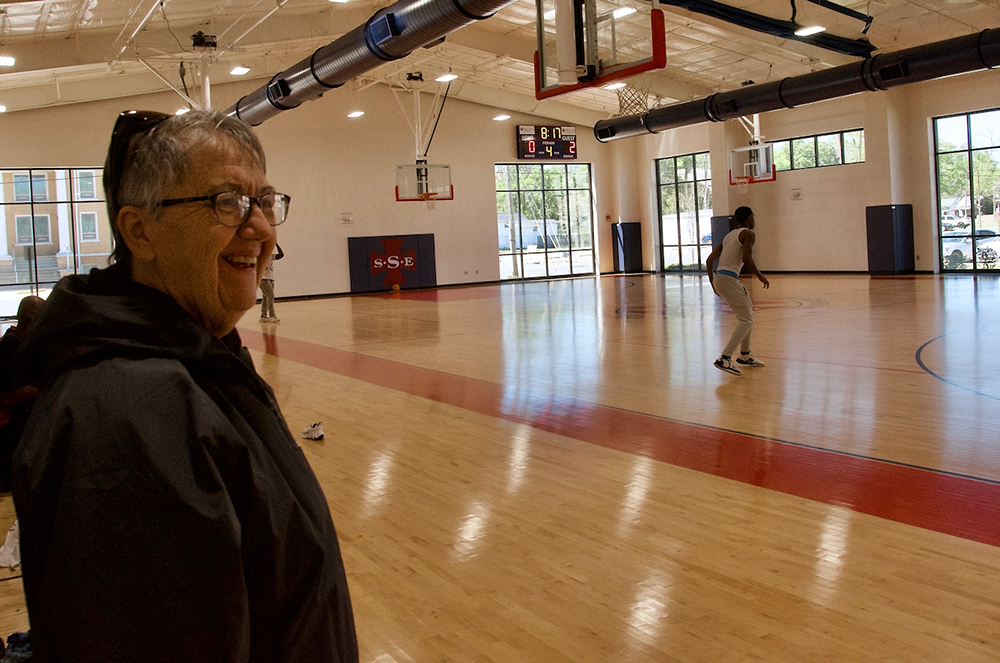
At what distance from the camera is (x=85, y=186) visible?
22141mm

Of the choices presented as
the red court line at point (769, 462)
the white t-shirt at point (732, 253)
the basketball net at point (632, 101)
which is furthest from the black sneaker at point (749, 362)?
the basketball net at point (632, 101)

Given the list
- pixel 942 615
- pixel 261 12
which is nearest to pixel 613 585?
pixel 942 615

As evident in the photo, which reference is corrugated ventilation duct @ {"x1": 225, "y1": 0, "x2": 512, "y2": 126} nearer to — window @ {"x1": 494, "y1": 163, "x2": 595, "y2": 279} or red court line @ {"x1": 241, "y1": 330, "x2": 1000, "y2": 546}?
red court line @ {"x1": 241, "y1": 330, "x2": 1000, "y2": 546}

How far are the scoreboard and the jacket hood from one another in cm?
2735

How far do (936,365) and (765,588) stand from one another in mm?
6002

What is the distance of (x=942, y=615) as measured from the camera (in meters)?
3.15

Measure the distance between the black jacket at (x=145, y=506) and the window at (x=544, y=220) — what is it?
89.1 ft

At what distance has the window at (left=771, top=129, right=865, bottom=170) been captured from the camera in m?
23.1

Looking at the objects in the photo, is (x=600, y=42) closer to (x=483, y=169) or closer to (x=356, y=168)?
(x=356, y=168)

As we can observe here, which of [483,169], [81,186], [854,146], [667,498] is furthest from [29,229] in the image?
[854,146]

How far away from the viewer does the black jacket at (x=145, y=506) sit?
100 cm

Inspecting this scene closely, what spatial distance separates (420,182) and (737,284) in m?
15.4

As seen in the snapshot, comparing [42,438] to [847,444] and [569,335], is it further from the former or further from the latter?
[569,335]

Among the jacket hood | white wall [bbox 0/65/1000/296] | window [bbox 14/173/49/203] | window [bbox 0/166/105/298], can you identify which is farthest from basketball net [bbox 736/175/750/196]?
the jacket hood
